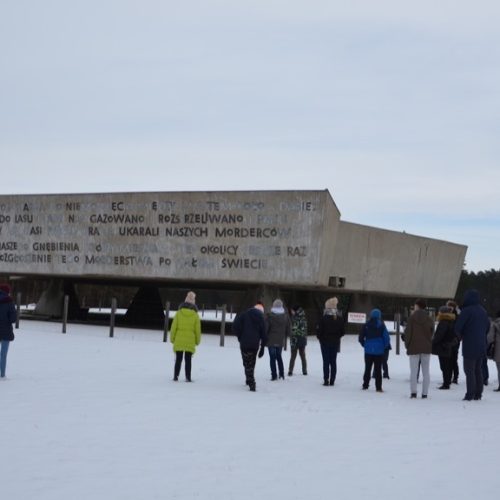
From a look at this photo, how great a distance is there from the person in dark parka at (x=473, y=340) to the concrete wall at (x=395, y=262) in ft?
57.6

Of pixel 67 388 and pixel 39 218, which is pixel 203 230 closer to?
pixel 39 218

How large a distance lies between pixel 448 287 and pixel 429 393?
29.4m

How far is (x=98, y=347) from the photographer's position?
22688 millimetres

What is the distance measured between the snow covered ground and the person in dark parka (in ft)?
1.47

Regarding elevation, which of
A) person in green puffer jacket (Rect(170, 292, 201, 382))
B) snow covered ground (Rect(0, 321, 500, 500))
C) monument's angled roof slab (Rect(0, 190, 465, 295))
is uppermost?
monument's angled roof slab (Rect(0, 190, 465, 295))

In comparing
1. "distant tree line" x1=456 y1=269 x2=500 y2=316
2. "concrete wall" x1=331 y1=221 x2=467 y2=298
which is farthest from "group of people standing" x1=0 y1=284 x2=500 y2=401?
"distant tree line" x1=456 y1=269 x2=500 y2=316

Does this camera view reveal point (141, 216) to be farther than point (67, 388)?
Yes

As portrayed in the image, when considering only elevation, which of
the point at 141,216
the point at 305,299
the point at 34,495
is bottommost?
the point at 34,495

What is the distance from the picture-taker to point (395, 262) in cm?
3750

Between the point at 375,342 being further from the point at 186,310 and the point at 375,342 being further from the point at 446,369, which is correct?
the point at 186,310

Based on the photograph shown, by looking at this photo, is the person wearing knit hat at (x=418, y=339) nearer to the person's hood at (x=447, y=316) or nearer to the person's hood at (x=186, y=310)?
the person's hood at (x=447, y=316)

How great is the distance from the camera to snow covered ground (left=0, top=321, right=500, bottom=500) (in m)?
7.58

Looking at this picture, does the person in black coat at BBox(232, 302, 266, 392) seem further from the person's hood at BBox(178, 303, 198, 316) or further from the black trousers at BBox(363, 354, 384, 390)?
the black trousers at BBox(363, 354, 384, 390)

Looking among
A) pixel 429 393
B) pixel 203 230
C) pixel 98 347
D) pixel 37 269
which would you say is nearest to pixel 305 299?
pixel 203 230
